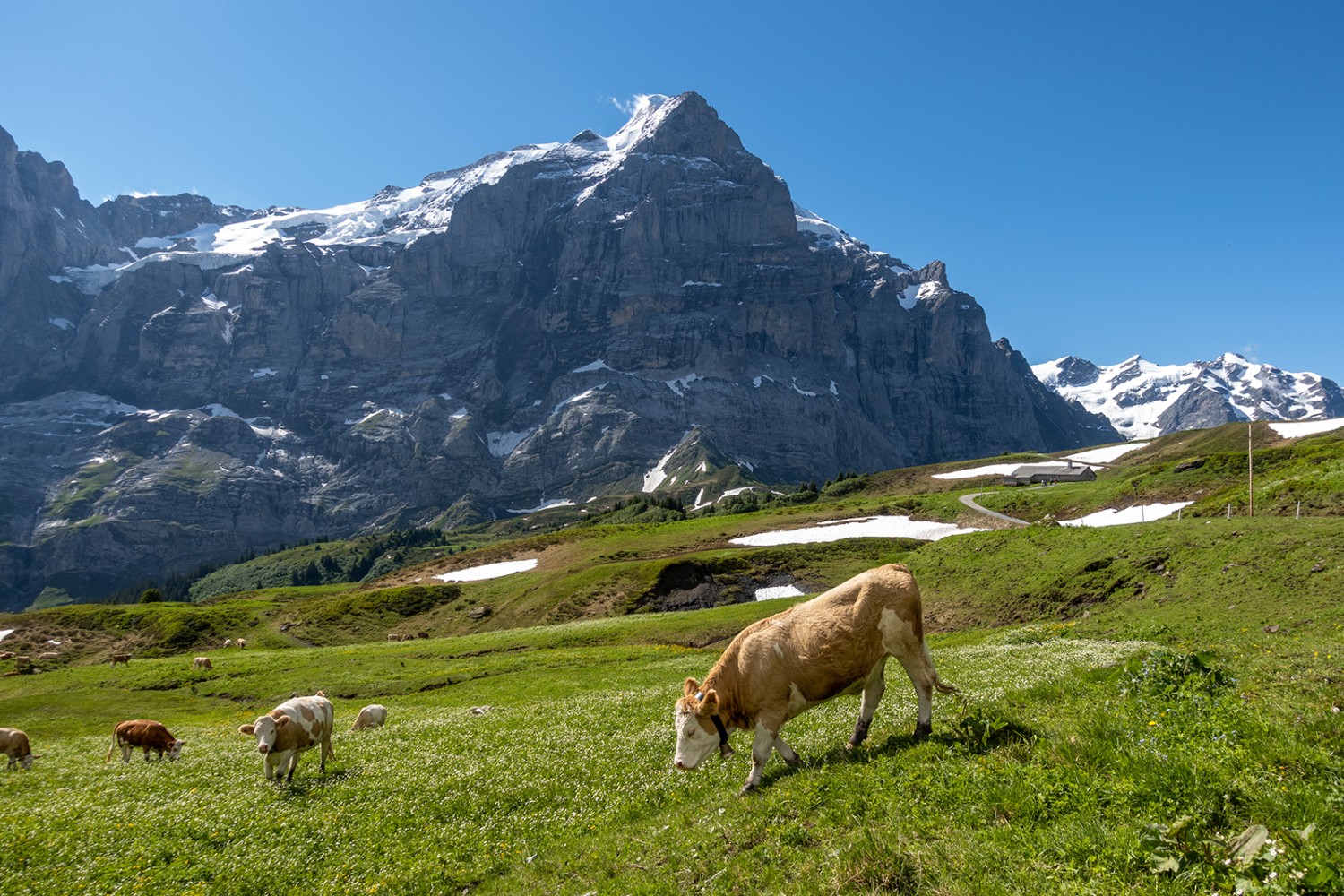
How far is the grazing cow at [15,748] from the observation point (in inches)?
959

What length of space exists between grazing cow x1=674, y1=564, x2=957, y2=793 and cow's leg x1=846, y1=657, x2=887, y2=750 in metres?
0.03

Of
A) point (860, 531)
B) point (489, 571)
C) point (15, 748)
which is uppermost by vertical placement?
A: point (15, 748)

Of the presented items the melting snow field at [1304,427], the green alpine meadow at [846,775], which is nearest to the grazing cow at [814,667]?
the green alpine meadow at [846,775]

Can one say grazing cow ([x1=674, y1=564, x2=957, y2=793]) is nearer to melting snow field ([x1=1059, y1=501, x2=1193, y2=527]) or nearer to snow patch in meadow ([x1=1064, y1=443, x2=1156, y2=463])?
melting snow field ([x1=1059, y1=501, x2=1193, y2=527])

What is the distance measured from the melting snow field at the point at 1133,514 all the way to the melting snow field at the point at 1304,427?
2522 inches

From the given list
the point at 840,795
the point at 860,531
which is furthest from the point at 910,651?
the point at 860,531

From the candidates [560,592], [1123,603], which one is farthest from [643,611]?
[1123,603]

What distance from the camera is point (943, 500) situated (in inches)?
3927

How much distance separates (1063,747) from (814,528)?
87040mm

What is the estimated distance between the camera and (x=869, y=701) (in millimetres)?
13461

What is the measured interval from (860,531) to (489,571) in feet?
171

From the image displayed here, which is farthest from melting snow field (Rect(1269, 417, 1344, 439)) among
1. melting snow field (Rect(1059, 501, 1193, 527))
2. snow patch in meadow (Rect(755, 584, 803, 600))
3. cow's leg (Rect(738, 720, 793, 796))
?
cow's leg (Rect(738, 720, 793, 796))

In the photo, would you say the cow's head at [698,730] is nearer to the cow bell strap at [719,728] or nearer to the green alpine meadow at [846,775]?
the cow bell strap at [719,728]

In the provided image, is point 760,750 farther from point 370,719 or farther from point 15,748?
point 15,748
